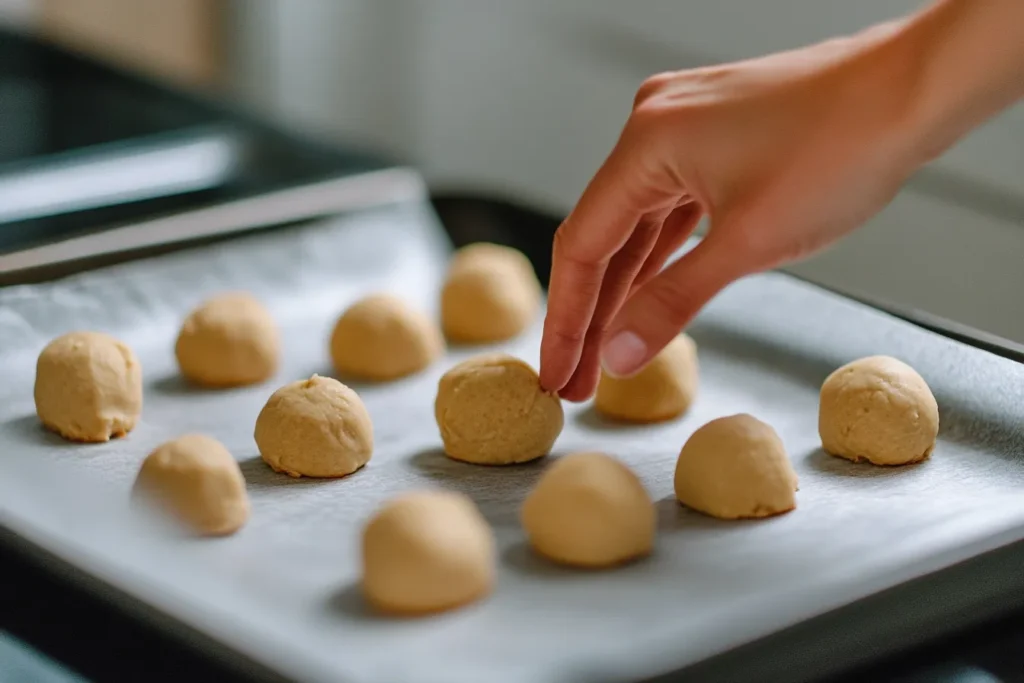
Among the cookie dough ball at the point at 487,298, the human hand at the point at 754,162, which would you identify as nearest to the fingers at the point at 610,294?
the human hand at the point at 754,162

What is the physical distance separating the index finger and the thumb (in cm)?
7

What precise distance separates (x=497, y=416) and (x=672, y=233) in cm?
21

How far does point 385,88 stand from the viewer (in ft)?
10.3

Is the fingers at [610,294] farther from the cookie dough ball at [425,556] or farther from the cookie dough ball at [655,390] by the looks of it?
the cookie dough ball at [425,556]

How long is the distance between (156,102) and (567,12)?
99 cm

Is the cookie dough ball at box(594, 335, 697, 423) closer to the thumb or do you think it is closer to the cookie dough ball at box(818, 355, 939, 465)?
the cookie dough ball at box(818, 355, 939, 465)

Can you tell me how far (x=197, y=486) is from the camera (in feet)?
3.37

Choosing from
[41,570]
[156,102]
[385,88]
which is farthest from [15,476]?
[385,88]

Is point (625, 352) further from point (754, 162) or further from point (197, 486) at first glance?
point (197, 486)

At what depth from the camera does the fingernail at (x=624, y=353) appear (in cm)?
99

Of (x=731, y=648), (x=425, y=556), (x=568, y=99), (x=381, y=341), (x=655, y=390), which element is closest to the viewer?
(x=731, y=648)

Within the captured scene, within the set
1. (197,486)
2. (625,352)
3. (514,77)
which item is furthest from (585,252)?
(514,77)

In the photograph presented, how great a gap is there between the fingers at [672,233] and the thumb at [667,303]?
187 mm

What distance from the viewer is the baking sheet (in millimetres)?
867
